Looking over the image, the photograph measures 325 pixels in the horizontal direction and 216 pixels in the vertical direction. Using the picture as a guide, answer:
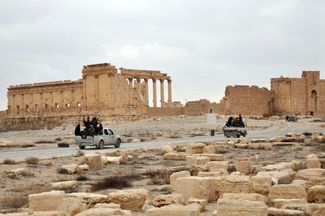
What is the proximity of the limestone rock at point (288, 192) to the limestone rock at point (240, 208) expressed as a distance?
231cm

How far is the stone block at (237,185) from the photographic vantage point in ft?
35.1

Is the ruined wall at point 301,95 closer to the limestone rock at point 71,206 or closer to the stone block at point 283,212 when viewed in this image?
the stone block at point 283,212

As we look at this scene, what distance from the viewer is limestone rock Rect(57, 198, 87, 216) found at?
9.06m

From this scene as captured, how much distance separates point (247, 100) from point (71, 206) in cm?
5994

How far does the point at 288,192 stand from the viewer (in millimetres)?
10297

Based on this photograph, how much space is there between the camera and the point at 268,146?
1009 inches

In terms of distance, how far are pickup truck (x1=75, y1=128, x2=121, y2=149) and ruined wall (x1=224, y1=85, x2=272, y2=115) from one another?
38144mm

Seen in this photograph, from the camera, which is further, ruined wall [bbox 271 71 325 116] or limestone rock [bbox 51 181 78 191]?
ruined wall [bbox 271 71 325 116]

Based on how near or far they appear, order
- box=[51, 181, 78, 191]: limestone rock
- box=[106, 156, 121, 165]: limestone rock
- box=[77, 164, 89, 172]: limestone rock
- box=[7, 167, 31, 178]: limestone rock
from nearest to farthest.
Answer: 1. box=[51, 181, 78, 191]: limestone rock
2. box=[7, 167, 31, 178]: limestone rock
3. box=[77, 164, 89, 172]: limestone rock
4. box=[106, 156, 121, 165]: limestone rock

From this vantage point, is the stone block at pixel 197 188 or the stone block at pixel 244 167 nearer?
the stone block at pixel 197 188

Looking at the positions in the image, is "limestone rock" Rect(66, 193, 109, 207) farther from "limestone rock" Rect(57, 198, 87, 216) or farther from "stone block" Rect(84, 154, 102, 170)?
"stone block" Rect(84, 154, 102, 170)

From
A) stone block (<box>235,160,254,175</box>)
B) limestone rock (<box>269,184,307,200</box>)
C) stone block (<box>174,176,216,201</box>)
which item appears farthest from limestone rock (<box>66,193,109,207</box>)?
stone block (<box>235,160,254,175</box>)

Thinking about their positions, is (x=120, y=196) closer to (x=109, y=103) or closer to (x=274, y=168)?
(x=274, y=168)

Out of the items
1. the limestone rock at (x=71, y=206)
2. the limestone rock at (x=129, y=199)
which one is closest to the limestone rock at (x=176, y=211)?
the limestone rock at (x=71, y=206)
